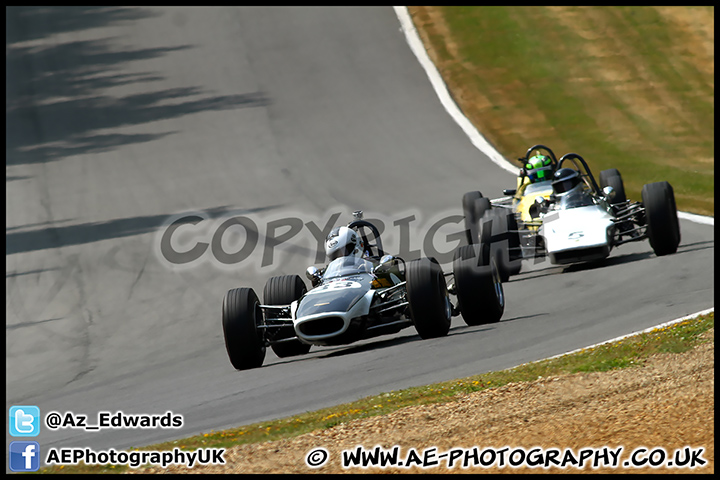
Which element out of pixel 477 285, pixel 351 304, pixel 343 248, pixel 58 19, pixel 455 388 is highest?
pixel 58 19

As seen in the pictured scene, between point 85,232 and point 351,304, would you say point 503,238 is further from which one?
point 85,232

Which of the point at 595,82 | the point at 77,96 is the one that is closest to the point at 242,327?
the point at 595,82

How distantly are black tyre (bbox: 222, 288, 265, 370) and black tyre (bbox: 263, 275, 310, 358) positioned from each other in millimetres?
770

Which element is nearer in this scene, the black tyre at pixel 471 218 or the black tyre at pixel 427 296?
the black tyre at pixel 427 296

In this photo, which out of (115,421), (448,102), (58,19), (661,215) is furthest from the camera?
(58,19)

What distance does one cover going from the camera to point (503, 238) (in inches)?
650

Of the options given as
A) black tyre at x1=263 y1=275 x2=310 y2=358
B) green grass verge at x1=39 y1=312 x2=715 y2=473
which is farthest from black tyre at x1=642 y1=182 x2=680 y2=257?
black tyre at x1=263 y1=275 x2=310 y2=358

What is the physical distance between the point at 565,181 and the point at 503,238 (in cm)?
157

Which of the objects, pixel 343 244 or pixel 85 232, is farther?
pixel 85 232

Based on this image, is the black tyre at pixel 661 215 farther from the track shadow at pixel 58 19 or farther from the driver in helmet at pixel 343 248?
the track shadow at pixel 58 19

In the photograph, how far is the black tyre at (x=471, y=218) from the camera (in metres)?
18.8

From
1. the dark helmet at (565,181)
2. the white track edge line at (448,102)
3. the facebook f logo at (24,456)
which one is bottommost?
the facebook f logo at (24,456)

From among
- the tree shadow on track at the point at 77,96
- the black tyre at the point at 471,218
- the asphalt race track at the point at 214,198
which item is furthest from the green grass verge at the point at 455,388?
the tree shadow on track at the point at 77,96

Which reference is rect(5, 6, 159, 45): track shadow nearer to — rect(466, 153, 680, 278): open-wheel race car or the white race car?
rect(466, 153, 680, 278): open-wheel race car
